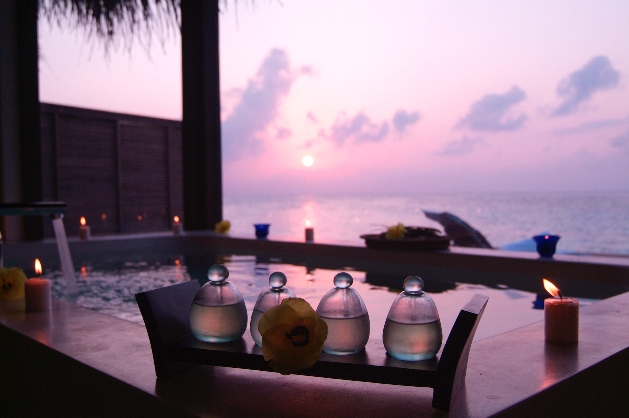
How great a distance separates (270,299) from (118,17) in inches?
200

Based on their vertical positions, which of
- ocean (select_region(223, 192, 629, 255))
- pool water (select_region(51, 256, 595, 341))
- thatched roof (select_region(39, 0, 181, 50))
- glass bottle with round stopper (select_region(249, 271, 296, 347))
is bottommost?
ocean (select_region(223, 192, 629, 255))

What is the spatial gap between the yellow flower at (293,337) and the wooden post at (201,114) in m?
4.71

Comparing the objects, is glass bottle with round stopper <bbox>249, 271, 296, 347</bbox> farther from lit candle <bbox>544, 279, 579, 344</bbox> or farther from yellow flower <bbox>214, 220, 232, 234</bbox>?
yellow flower <bbox>214, 220, 232, 234</bbox>

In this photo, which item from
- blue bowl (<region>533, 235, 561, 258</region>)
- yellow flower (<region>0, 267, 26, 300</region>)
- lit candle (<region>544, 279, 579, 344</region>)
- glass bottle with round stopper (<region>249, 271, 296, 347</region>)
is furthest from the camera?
blue bowl (<region>533, 235, 561, 258</region>)

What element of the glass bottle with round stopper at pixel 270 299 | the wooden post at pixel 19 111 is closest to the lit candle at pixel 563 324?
the glass bottle with round stopper at pixel 270 299

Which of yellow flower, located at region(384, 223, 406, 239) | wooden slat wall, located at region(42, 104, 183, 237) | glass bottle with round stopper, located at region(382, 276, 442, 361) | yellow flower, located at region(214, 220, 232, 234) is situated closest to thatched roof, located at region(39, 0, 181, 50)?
wooden slat wall, located at region(42, 104, 183, 237)

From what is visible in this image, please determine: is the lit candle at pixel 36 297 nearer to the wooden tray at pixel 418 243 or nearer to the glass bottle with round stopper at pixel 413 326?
the glass bottle with round stopper at pixel 413 326

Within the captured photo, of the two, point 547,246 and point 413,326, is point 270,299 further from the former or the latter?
point 547,246

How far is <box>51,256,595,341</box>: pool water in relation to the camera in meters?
2.15

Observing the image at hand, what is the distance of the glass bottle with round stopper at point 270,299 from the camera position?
923mm

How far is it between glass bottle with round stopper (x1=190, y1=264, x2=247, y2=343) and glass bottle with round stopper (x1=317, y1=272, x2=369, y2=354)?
0.18 m

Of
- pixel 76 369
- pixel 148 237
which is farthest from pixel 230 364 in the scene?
pixel 148 237

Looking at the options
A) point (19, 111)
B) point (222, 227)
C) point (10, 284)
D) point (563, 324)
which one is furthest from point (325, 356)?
point (19, 111)

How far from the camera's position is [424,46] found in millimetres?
12445
